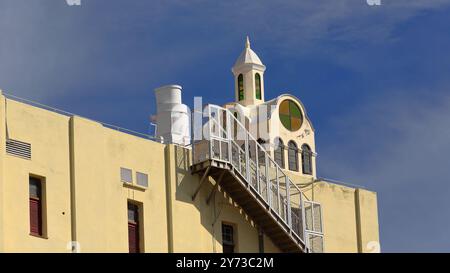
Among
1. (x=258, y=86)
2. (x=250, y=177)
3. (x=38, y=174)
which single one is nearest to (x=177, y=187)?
(x=250, y=177)

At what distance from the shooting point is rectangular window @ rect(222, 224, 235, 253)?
71.1 m

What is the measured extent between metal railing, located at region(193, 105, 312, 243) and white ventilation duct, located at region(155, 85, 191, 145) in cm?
137

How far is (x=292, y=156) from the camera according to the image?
78688 mm

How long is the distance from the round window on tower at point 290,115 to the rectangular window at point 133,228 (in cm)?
1293

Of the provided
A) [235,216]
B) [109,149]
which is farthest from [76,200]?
[235,216]

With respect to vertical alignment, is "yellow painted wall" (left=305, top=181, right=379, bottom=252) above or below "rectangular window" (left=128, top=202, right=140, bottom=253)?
above

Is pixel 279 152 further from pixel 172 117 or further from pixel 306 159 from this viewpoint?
pixel 172 117

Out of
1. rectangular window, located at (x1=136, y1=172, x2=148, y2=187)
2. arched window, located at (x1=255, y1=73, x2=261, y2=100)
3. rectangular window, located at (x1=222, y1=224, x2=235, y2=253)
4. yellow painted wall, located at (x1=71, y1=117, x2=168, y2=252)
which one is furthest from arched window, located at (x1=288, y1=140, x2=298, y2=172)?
rectangular window, located at (x1=136, y1=172, x2=148, y2=187)

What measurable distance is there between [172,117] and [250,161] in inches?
131

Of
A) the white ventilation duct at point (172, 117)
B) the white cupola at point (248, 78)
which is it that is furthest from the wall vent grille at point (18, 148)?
the white cupola at point (248, 78)

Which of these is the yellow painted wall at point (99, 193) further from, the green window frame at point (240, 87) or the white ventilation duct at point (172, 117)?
the green window frame at point (240, 87)

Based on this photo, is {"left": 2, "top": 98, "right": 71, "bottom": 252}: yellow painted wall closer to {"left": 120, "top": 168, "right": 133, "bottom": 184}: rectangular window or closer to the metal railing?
{"left": 120, "top": 168, "right": 133, "bottom": 184}: rectangular window
